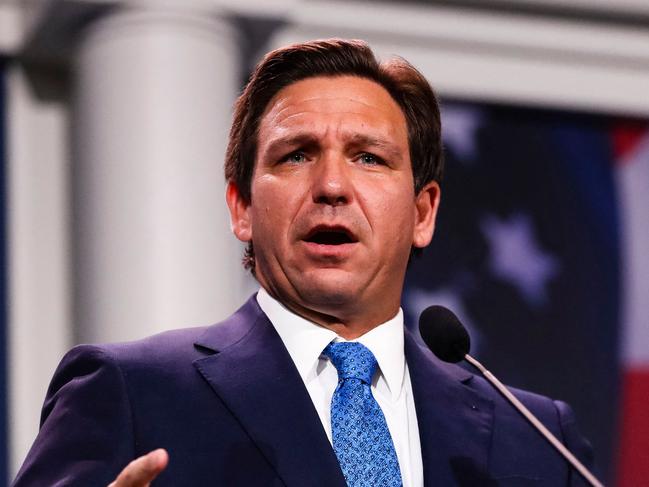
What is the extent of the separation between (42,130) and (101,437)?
209 cm

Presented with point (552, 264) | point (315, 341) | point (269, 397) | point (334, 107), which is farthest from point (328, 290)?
point (552, 264)

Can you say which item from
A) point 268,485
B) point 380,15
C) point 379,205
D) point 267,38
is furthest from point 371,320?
point 380,15

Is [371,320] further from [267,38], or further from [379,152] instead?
[267,38]

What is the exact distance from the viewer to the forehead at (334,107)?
6.85 feet

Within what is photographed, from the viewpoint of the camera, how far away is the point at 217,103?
3.55 m

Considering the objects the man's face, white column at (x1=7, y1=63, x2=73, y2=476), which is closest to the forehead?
the man's face

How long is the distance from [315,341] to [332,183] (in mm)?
242

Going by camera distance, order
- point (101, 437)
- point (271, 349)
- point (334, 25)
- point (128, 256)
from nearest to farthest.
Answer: point (101, 437), point (271, 349), point (128, 256), point (334, 25)

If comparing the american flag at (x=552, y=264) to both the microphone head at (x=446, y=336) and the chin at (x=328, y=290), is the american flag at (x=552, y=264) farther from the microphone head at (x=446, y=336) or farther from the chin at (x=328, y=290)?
the microphone head at (x=446, y=336)

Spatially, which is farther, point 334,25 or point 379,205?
point 334,25

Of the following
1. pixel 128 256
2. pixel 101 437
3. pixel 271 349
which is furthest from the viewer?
pixel 128 256

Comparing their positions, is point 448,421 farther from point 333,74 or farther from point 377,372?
point 333,74


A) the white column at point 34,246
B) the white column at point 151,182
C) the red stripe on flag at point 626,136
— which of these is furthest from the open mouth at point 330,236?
the red stripe on flag at point 626,136

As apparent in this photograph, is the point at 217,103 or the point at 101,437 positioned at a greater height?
the point at 217,103
